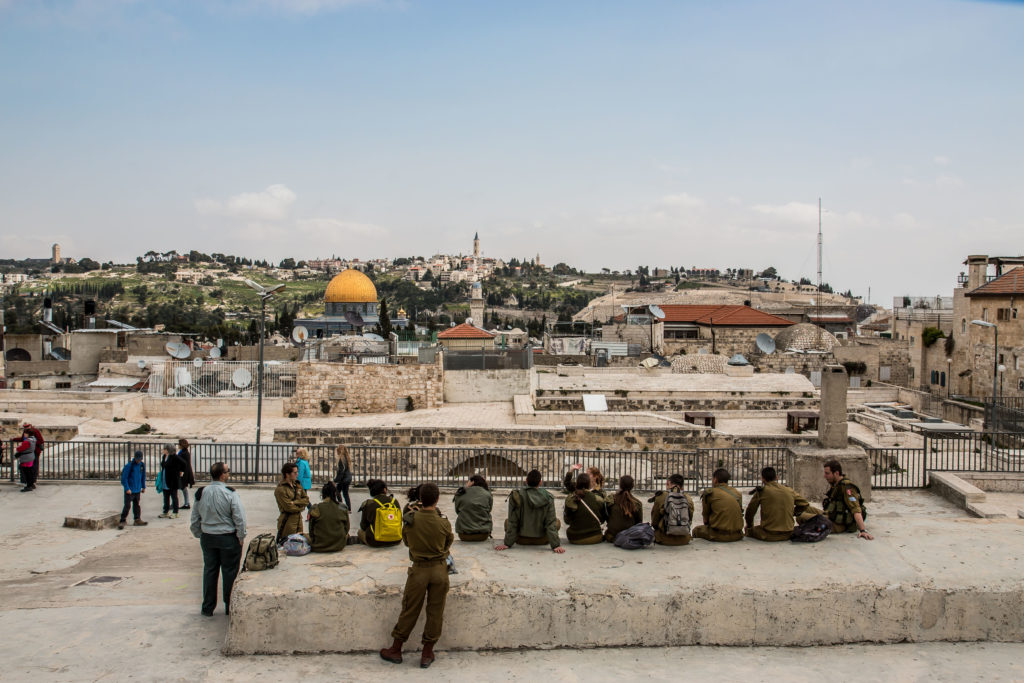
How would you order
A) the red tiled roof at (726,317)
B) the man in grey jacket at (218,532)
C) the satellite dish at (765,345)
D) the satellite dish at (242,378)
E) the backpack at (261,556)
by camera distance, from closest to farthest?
the backpack at (261,556)
the man in grey jacket at (218,532)
the satellite dish at (242,378)
the satellite dish at (765,345)
the red tiled roof at (726,317)

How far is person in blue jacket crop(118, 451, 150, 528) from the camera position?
9.45m

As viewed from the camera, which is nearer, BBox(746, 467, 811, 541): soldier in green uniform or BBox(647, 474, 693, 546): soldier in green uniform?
BBox(647, 474, 693, 546): soldier in green uniform

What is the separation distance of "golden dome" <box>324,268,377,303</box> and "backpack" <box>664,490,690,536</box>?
63.3 meters

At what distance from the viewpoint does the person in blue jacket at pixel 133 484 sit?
9445 millimetres

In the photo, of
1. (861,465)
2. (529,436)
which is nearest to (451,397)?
(529,436)

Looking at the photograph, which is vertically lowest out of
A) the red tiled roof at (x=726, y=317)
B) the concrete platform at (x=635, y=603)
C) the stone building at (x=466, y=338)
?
the concrete platform at (x=635, y=603)

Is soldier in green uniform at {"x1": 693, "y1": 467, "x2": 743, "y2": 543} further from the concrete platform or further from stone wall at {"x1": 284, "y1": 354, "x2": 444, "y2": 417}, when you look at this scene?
stone wall at {"x1": 284, "y1": 354, "x2": 444, "y2": 417}

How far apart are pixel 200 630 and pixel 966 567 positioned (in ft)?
21.0

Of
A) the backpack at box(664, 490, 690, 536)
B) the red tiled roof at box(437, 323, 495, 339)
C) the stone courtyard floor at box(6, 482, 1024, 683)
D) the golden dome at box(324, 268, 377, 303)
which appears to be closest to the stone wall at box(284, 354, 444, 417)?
the stone courtyard floor at box(6, 482, 1024, 683)

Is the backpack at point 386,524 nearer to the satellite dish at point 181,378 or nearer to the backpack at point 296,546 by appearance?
the backpack at point 296,546

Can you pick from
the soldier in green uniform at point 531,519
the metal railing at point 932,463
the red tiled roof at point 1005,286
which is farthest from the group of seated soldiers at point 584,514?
the red tiled roof at point 1005,286

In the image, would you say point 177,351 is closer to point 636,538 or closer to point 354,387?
point 354,387

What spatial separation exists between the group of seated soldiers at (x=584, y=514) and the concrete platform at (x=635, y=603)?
1.08 ft

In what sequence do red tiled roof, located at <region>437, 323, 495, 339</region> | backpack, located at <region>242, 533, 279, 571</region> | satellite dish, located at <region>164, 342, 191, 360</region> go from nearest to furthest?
backpack, located at <region>242, 533, 279, 571</region> < satellite dish, located at <region>164, 342, 191, 360</region> < red tiled roof, located at <region>437, 323, 495, 339</region>
